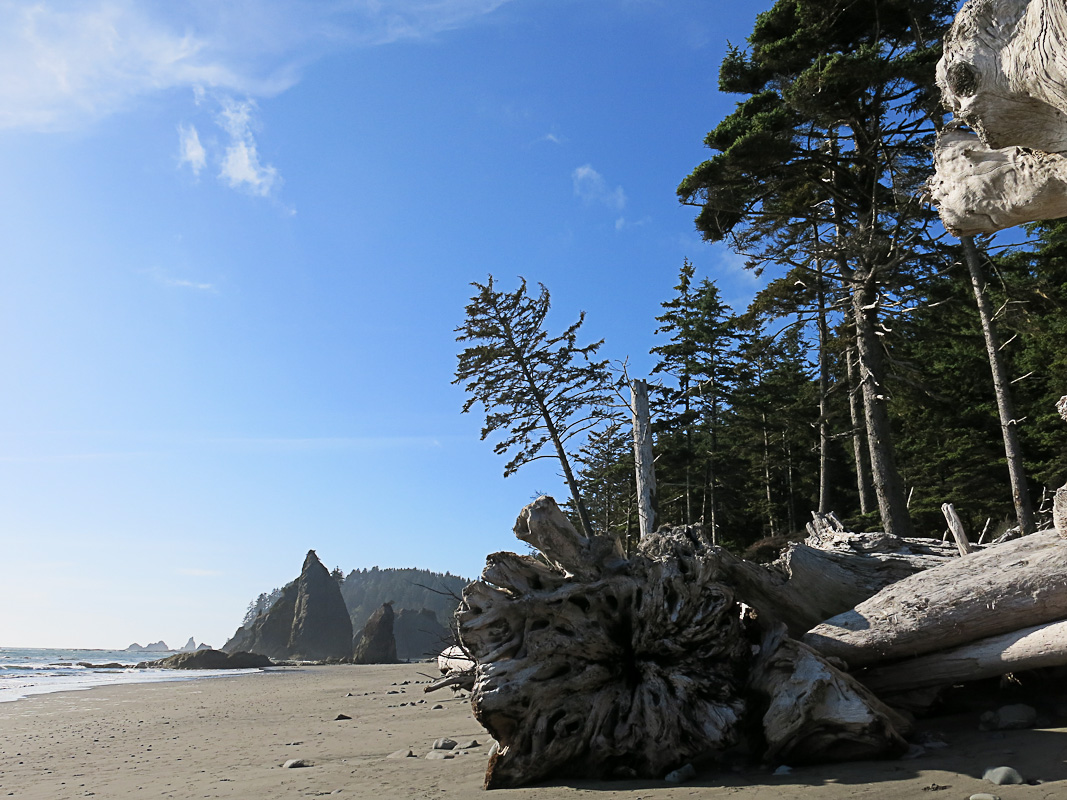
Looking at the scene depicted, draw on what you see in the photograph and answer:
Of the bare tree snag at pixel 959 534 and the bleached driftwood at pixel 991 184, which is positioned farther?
the bare tree snag at pixel 959 534

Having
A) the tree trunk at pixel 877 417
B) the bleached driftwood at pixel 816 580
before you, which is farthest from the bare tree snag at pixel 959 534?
the tree trunk at pixel 877 417

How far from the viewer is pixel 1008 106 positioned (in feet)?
8.52

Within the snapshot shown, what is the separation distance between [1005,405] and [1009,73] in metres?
13.6

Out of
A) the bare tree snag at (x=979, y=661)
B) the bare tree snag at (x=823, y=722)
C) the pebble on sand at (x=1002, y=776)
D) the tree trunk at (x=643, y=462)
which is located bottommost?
the pebble on sand at (x=1002, y=776)

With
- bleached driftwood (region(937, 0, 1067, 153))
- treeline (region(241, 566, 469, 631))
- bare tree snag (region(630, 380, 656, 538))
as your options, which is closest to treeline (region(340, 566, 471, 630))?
treeline (region(241, 566, 469, 631))

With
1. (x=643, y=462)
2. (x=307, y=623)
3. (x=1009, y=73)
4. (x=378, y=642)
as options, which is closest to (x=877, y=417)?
(x=643, y=462)

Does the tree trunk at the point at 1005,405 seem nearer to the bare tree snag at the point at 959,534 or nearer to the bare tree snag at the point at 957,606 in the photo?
the bare tree snag at the point at 959,534

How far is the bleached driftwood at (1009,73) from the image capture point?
235 cm

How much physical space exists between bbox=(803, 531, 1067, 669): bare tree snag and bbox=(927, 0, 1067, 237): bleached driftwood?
291 centimetres

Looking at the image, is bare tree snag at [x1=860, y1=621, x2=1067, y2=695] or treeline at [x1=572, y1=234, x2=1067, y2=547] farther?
treeline at [x1=572, y1=234, x2=1067, y2=547]

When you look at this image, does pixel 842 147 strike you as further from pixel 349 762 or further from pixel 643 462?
pixel 349 762

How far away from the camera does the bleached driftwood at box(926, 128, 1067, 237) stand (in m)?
2.78

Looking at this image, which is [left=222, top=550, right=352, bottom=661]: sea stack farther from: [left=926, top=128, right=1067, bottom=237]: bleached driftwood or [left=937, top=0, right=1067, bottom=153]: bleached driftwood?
[left=937, top=0, right=1067, bottom=153]: bleached driftwood

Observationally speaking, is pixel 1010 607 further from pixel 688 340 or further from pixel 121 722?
pixel 688 340
